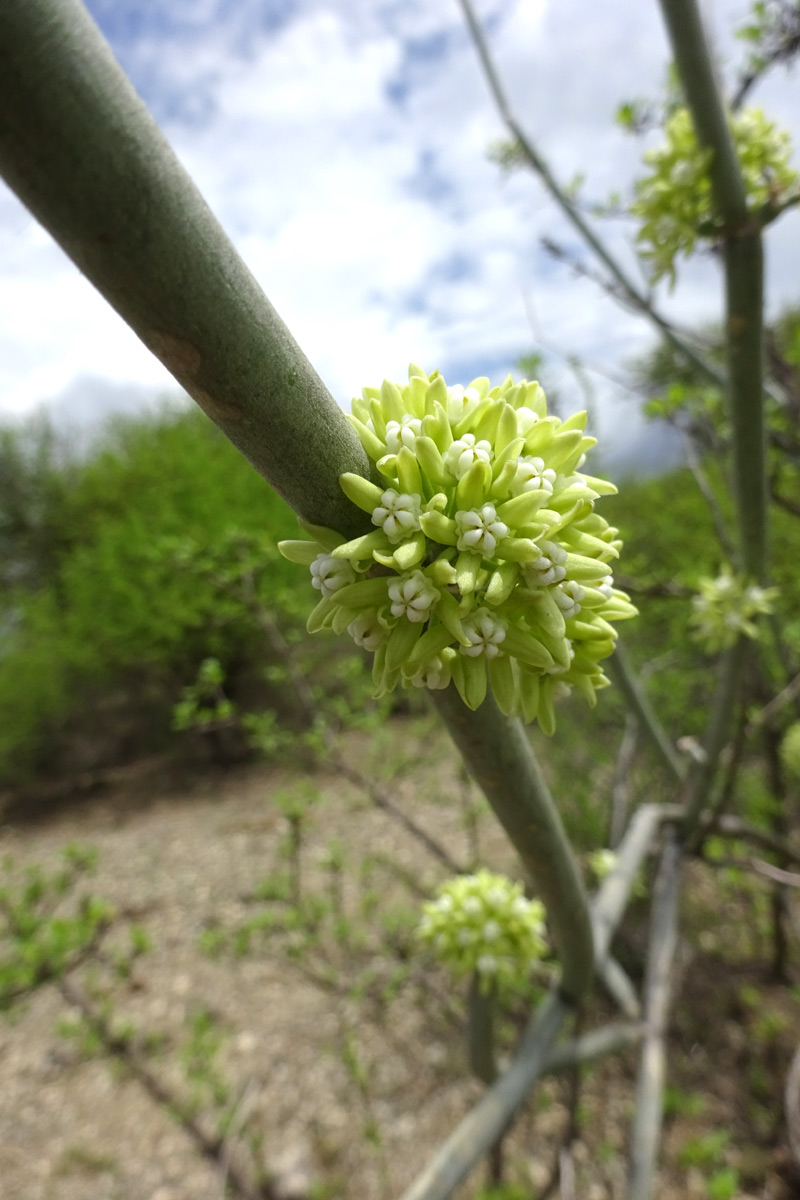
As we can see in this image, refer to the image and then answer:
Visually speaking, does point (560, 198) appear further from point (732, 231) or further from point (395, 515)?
point (395, 515)

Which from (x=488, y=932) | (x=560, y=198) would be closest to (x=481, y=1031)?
(x=488, y=932)

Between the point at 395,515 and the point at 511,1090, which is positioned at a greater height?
the point at 395,515

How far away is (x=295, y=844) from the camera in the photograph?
2221 millimetres

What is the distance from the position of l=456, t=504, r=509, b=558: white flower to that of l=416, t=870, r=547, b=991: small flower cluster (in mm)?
1117

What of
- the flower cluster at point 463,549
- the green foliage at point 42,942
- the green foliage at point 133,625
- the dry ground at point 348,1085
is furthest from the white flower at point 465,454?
the green foliage at point 133,625

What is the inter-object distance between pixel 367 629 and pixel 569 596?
7.3 inches

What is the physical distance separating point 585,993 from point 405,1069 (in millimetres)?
2464

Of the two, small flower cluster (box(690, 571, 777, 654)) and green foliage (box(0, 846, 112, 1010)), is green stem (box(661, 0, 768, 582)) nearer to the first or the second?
small flower cluster (box(690, 571, 777, 654))

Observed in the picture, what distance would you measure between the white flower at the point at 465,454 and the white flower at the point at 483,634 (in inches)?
5.0

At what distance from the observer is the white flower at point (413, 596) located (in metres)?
0.53

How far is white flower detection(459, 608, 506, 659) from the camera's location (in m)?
0.54

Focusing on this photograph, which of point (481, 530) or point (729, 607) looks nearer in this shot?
point (481, 530)

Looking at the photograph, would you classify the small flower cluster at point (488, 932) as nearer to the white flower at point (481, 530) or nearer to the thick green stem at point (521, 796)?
the thick green stem at point (521, 796)

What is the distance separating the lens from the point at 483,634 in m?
0.55
